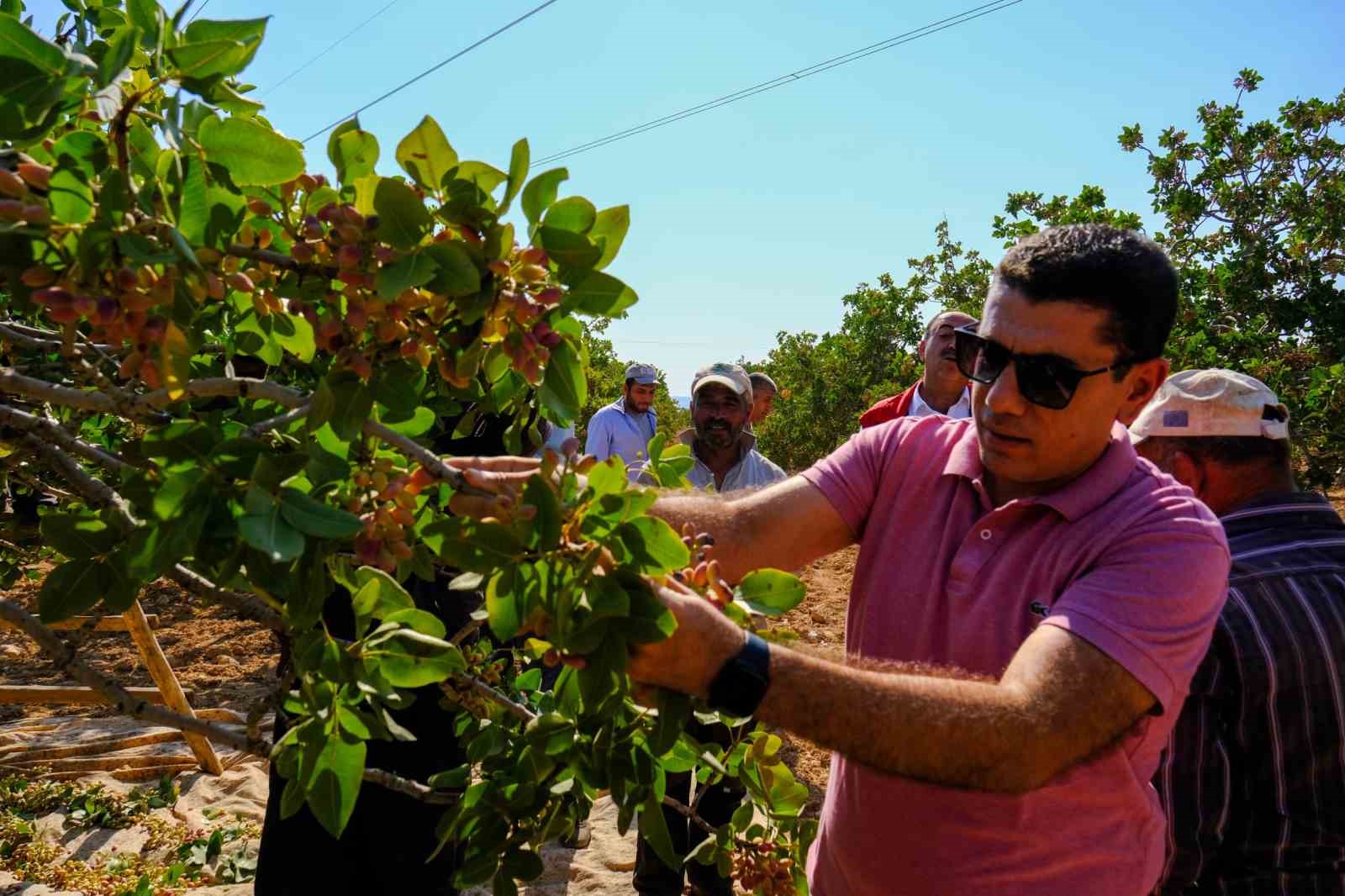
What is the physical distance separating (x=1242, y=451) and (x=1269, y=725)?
30.1 inches

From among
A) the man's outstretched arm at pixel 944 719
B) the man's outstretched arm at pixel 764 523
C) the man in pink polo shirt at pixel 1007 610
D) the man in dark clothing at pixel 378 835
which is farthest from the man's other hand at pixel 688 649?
the man in dark clothing at pixel 378 835

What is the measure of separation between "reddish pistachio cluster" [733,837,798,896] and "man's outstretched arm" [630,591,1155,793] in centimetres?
56

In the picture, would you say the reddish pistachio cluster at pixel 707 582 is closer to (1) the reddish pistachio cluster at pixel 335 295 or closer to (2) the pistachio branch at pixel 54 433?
(1) the reddish pistachio cluster at pixel 335 295

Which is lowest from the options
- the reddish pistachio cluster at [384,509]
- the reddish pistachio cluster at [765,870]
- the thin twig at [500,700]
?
the reddish pistachio cluster at [765,870]

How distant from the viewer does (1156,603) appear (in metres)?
1.56

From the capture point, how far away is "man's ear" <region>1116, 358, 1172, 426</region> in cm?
185

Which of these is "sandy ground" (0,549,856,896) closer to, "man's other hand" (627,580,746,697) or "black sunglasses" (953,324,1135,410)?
"man's other hand" (627,580,746,697)

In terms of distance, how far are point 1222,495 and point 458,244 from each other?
2.40 meters

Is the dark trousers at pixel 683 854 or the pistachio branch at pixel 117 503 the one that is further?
the dark trousers at pixel 683 854

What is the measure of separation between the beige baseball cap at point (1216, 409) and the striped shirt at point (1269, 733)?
0.89ft

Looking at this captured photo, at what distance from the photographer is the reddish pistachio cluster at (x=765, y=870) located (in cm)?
188

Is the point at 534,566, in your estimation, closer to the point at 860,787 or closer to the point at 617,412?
the point at 860,787

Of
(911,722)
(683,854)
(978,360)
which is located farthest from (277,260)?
(683,854)

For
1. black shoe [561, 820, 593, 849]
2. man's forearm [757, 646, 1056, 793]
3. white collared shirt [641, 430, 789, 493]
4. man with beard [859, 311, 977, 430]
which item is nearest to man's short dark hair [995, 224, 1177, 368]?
man's forearm [757, 646, 1056, 793]
